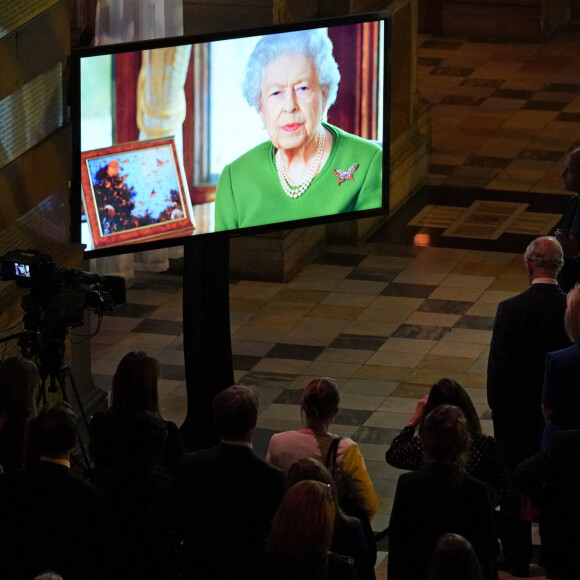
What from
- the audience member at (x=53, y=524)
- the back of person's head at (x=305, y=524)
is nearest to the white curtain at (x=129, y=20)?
the audience member at (x=53, y=524)

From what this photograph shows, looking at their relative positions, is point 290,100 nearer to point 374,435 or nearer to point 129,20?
point 129,20

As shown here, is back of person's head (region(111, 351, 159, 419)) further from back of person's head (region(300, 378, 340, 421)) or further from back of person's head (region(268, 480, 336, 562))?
back of person's head (region(268, 480, 336, 562))

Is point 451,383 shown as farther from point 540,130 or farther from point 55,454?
point 540,130

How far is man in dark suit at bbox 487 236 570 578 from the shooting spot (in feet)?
21.0

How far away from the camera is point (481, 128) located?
1410cm

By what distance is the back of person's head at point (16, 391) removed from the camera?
5.34 metres

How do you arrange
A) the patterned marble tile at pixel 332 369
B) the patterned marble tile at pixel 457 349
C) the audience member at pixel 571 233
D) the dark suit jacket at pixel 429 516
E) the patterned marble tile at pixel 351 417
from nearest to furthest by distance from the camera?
the dark suit jacket at pixel 429 516 < the audience member at pixel 571 233 < the patterned marble tile at pixel 351 417 < the patterned marble tile at pixel 332 369 < the patterned marble tile at pixel 457 349

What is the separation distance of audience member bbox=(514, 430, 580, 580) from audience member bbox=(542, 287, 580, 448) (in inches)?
24.3

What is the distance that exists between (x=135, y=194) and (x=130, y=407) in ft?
5.53

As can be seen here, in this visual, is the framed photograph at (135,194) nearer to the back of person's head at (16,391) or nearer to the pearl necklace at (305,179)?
the pearl necklace at (305,179)

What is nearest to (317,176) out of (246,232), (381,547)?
(246,232)

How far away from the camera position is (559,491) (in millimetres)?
5039

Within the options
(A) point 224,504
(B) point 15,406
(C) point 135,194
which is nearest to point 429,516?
(A) point 224,504

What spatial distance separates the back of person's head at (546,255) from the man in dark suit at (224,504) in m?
1.96
